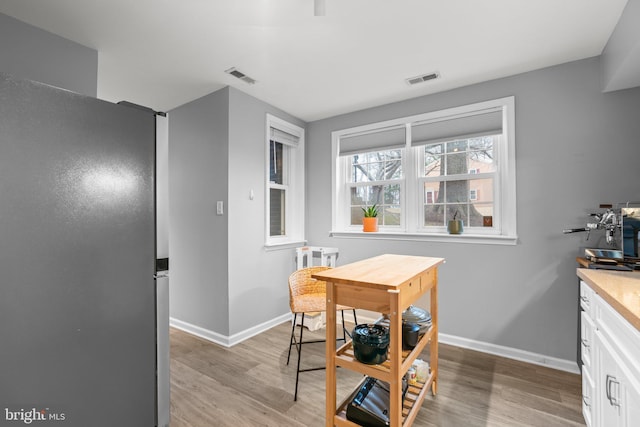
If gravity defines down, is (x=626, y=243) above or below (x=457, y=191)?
below

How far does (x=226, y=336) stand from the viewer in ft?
9.36

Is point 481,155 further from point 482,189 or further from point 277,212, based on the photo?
point 277,212

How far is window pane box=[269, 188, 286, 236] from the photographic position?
141 inches

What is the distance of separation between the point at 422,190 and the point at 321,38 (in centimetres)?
182

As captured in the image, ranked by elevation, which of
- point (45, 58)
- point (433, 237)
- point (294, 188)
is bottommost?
point (433, 237)

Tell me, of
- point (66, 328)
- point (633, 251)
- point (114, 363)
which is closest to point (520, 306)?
point (633, 251)

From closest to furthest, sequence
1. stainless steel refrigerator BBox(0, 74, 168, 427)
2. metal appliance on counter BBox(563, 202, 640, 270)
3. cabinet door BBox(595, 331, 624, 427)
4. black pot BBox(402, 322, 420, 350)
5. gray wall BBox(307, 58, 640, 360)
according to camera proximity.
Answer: stainless steel refrigerator BBox(0, 74, 168, 427) < cabinet door BBox(595, 331, 624, 427) < black pot BBox(402, 322, 420, 350) < metal appliance on counter BBox(563, 202, 640, 270) < gray wall BBox(307, 58, 640, 360)

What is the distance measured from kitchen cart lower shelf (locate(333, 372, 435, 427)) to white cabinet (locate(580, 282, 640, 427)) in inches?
32.4

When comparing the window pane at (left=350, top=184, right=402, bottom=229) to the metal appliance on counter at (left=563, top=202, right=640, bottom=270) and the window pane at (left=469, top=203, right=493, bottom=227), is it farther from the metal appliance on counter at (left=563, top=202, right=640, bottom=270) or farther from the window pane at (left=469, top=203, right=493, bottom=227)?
the metal appliance on counter at (left=563, top=202, right=640, bottom=270)

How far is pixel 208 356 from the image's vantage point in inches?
104

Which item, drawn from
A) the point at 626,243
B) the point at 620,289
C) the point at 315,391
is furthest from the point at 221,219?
the point at 626,243

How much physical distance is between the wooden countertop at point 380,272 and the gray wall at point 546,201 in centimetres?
107

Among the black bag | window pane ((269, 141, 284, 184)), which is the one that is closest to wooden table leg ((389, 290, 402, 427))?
the black bag

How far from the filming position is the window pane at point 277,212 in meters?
3.59
